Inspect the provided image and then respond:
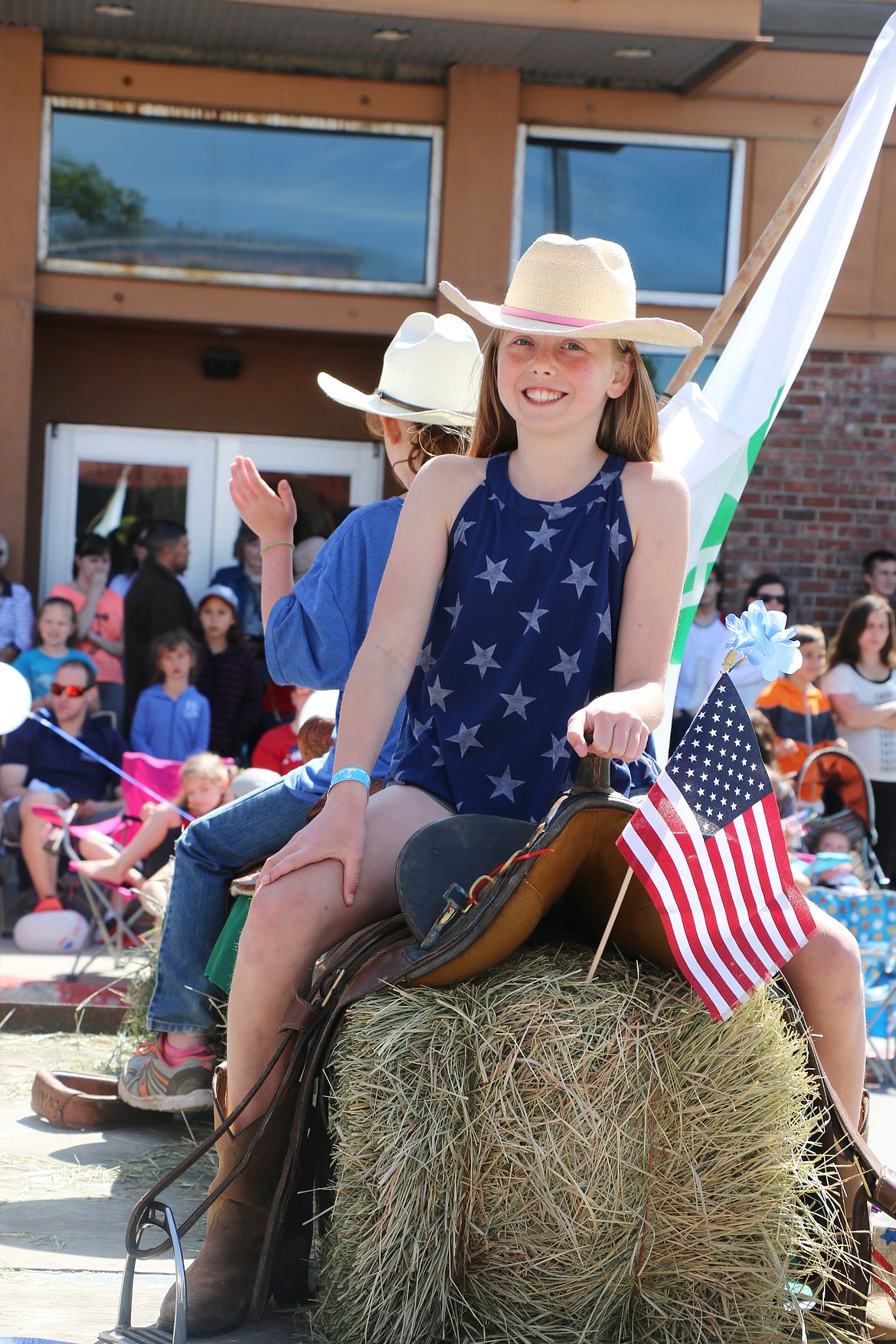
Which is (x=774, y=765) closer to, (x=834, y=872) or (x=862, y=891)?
(x=834, y=872)

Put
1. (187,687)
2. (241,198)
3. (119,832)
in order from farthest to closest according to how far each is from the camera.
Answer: (241,198) < (187,687) < (119,832)

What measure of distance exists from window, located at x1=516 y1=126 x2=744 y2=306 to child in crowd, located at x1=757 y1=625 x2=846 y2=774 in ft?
10.1

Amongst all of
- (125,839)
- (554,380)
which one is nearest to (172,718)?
(125,839)

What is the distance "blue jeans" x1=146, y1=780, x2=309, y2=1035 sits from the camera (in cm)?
385

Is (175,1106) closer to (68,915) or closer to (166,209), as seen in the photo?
(68,915)

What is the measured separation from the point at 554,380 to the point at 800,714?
5582 mm

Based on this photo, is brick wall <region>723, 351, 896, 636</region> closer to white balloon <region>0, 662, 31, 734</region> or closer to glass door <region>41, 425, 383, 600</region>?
glass door <region>41, 425, 383, 600</region>

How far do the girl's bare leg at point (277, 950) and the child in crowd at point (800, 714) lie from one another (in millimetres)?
5531

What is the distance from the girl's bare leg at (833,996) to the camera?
8.77 ft

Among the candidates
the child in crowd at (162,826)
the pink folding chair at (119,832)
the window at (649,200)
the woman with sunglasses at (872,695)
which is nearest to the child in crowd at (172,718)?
the pink folding chair at (119,832)

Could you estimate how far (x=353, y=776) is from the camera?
104 inches

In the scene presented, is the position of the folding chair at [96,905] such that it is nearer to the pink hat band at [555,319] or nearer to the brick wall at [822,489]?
the pink hat band at [555,319]

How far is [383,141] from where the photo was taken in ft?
32.1

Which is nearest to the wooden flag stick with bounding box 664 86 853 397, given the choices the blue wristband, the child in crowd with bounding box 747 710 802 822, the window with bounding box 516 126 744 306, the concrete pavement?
the blue wristband
